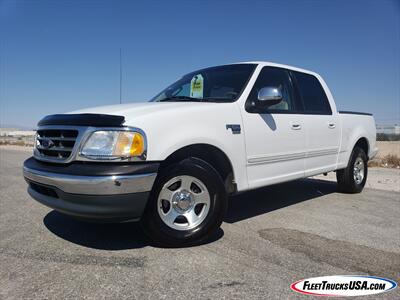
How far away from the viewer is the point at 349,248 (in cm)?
324

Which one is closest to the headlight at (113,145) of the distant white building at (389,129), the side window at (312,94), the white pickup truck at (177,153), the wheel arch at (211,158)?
the white pickup truck at (177,153)

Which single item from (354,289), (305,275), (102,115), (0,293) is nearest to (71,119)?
(102,115)

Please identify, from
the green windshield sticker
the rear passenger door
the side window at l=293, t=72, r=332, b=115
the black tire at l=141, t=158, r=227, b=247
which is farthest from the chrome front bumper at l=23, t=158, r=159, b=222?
the side window at l=293, t=72, r=332, b=115

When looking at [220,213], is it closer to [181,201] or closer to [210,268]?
[181,201]

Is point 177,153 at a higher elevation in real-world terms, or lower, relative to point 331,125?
lower

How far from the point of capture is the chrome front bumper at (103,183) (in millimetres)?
2605

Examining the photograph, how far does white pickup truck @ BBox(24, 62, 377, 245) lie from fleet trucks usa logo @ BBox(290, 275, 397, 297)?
1.06m

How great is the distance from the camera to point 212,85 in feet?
13.9

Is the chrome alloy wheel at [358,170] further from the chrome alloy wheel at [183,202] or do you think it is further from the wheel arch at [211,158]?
the chrome alloy wheel at [183,202]

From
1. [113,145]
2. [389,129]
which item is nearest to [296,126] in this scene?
[113,145]

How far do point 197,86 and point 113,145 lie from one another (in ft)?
6.27

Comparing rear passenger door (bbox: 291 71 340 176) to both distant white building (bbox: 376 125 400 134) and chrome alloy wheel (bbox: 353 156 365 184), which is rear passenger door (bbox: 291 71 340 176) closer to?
chrome alloy wheel (bbox: 353 156 365 184)

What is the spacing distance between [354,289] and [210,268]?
41.4 inches

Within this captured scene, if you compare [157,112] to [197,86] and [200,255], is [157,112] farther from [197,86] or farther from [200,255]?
[197,86]
